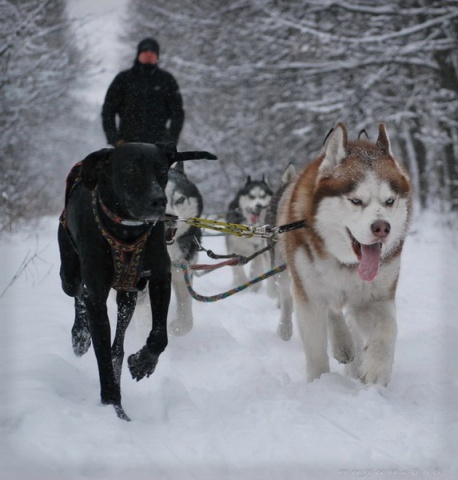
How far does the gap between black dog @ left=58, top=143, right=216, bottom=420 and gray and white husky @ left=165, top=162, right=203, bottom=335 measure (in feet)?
6.23

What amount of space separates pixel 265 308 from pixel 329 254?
9.94 feet

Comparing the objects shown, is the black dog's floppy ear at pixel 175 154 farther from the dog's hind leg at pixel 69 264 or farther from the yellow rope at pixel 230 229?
the yellow rope at pixel 230 229

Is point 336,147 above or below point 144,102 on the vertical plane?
below

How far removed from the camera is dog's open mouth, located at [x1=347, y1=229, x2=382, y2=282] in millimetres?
2904

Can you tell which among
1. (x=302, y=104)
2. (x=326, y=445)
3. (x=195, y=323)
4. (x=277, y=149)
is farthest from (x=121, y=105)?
(x=277, y=149)

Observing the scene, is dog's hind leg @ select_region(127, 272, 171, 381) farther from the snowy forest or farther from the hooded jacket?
the snowy forest

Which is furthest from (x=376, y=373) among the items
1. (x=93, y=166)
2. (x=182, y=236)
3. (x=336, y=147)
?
(x=182, y=236)

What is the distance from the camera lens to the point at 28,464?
1896 millimetres

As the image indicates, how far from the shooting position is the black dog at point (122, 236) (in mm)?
2389

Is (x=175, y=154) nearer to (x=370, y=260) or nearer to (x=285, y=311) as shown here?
(x=370, y=260)

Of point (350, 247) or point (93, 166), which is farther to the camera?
point (350, 247)

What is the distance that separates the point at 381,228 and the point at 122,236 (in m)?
1.04

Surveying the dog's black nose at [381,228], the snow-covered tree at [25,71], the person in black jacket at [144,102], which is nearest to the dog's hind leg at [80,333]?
the dog's black nose at [381,228]

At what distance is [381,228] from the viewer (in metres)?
2.66
